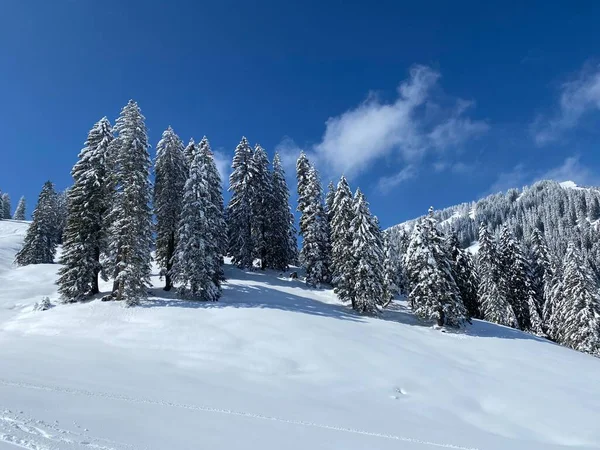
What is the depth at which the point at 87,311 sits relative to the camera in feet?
89.1

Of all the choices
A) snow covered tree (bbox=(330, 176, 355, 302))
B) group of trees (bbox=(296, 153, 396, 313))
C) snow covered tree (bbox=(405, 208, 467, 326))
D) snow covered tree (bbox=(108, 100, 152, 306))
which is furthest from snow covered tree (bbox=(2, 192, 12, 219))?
snow covered tree (bbox=(405, 208, 467, 326))

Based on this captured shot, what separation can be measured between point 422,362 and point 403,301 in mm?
23061

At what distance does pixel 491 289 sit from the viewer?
4653 cm

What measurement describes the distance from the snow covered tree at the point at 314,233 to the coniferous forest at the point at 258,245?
16 cm

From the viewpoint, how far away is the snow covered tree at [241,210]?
46656 mm

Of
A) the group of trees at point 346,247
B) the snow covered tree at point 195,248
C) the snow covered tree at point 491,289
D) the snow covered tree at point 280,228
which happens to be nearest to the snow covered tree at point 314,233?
the group of trees at point 346,247

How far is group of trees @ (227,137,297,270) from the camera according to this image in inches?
1861

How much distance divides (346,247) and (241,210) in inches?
629

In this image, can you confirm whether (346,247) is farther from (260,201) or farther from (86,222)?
(86,222)

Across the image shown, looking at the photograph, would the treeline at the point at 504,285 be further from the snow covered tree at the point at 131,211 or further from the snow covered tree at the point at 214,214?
the snow covered tree at the point at 131,211

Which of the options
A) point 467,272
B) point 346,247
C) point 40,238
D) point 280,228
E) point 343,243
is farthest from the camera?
point 40,238

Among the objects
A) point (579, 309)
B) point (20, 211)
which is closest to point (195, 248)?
point (579, 309)

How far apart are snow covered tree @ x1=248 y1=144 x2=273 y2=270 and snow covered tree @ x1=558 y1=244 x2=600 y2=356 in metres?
33.2

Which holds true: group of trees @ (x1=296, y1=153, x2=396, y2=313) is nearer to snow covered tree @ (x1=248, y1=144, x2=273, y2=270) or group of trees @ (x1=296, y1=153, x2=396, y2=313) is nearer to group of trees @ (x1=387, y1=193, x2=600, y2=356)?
group of trees @ (x1=387, y1=193, x2=600, y2=356)
